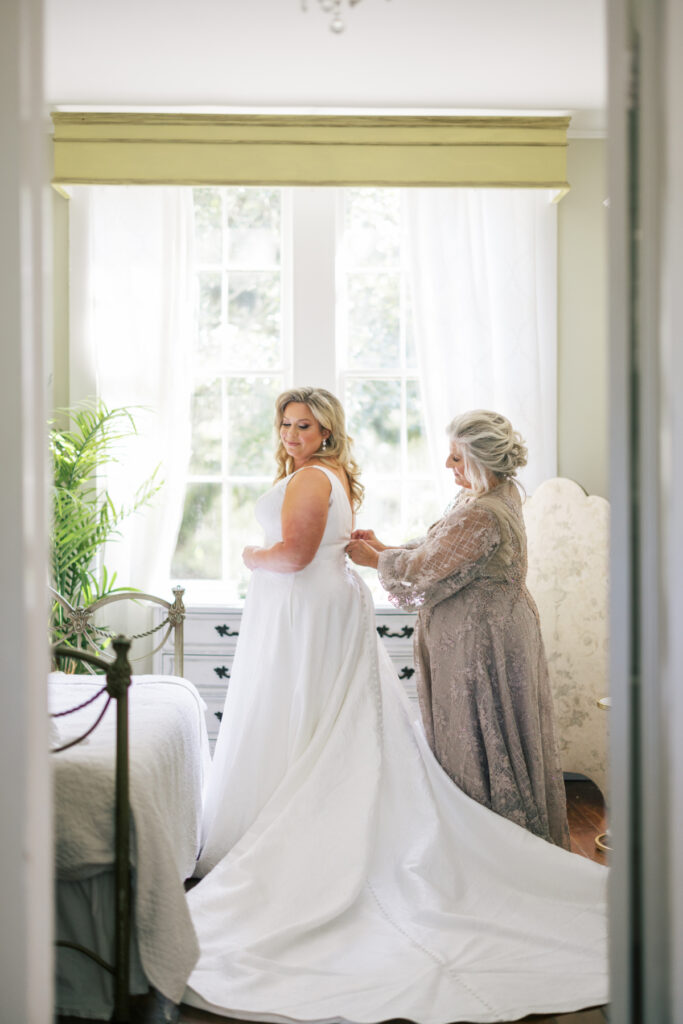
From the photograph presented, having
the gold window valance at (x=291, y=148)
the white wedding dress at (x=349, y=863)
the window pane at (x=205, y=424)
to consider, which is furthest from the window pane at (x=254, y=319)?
the white wedding dress at (x=349, y=863)

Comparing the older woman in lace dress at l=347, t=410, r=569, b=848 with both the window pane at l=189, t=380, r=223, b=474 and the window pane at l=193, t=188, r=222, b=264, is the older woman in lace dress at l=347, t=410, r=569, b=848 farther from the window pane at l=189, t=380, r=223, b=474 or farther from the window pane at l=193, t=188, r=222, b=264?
the window pane at l=193, t=188, r=222, b=264

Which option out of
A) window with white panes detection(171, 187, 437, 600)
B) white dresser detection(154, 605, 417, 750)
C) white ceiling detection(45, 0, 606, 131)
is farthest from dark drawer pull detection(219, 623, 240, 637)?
white ceiling detection(45, 0, 606, 131)

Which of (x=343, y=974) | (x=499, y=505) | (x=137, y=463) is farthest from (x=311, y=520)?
(x=137, y=463)

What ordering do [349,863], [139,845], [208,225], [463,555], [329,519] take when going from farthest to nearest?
[208,225] < [329,519] < [463,555] < [349,863] < [139,845]

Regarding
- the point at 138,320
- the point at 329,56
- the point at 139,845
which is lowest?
the point at 139,845

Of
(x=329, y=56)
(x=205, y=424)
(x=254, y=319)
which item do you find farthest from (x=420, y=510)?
(x=329, y=56)

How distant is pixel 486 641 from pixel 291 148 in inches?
104

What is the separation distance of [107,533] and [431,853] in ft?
7.82

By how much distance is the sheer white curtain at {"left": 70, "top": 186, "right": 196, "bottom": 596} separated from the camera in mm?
4684

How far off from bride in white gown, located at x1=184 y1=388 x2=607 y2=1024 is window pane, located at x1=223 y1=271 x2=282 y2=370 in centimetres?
151

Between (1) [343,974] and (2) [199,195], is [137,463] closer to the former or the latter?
(2) [199,195]

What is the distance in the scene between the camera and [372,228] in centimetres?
491

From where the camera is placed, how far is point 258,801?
10.3 feet

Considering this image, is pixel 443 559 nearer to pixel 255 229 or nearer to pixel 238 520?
pixel 238 520
